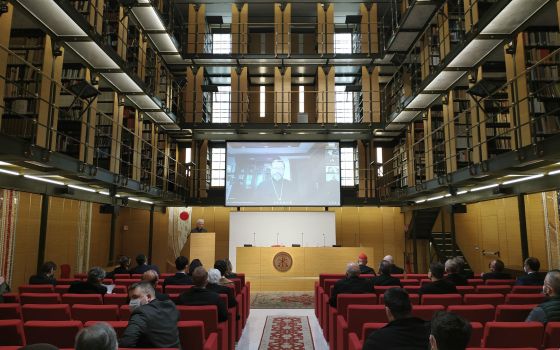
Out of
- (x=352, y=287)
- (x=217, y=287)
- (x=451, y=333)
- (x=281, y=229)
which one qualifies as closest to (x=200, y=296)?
(x=217, y=287)

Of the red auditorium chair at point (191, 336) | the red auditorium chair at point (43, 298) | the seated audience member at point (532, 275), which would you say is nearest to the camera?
the red auditorium chair at point (191, 336)

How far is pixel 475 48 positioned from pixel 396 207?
301 inches

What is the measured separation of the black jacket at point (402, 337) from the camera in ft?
7.02

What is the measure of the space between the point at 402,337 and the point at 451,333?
533 millimetres

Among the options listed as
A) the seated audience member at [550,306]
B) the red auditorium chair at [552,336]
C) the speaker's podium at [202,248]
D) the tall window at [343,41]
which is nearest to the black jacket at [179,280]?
the seated audience member at [550,306]

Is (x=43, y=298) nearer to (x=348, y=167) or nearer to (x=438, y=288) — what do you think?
(x=438, y=288)

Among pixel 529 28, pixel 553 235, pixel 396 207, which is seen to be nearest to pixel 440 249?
pixel 396 207

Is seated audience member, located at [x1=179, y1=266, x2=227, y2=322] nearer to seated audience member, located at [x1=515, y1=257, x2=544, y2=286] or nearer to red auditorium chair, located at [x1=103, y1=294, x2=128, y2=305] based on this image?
red auditorium chair, located at [x1=103, y1=294, x2=128, y2=305]

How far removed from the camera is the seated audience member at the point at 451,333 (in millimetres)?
1663

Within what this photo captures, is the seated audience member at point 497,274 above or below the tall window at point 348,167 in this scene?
below

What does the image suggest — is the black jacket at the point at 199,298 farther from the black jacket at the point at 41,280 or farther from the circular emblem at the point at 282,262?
the circular emblem at the point at 282,262

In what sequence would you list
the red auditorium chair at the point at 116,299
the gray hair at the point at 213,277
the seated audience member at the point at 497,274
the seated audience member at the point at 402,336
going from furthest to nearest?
the seated audience member at the point at 497,274 → the gray hair at the point at 213,277 → the red auditorium chair at the point at 116,299 → the seated audience member at the point at 402,336

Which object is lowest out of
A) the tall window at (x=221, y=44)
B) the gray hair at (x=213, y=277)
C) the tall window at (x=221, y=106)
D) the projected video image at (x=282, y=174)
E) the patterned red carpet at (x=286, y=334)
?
the patterned red carpet at (x=286, y=334)

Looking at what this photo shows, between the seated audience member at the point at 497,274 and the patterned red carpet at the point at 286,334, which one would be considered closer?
the patterned red carpet at the point at 286,334
